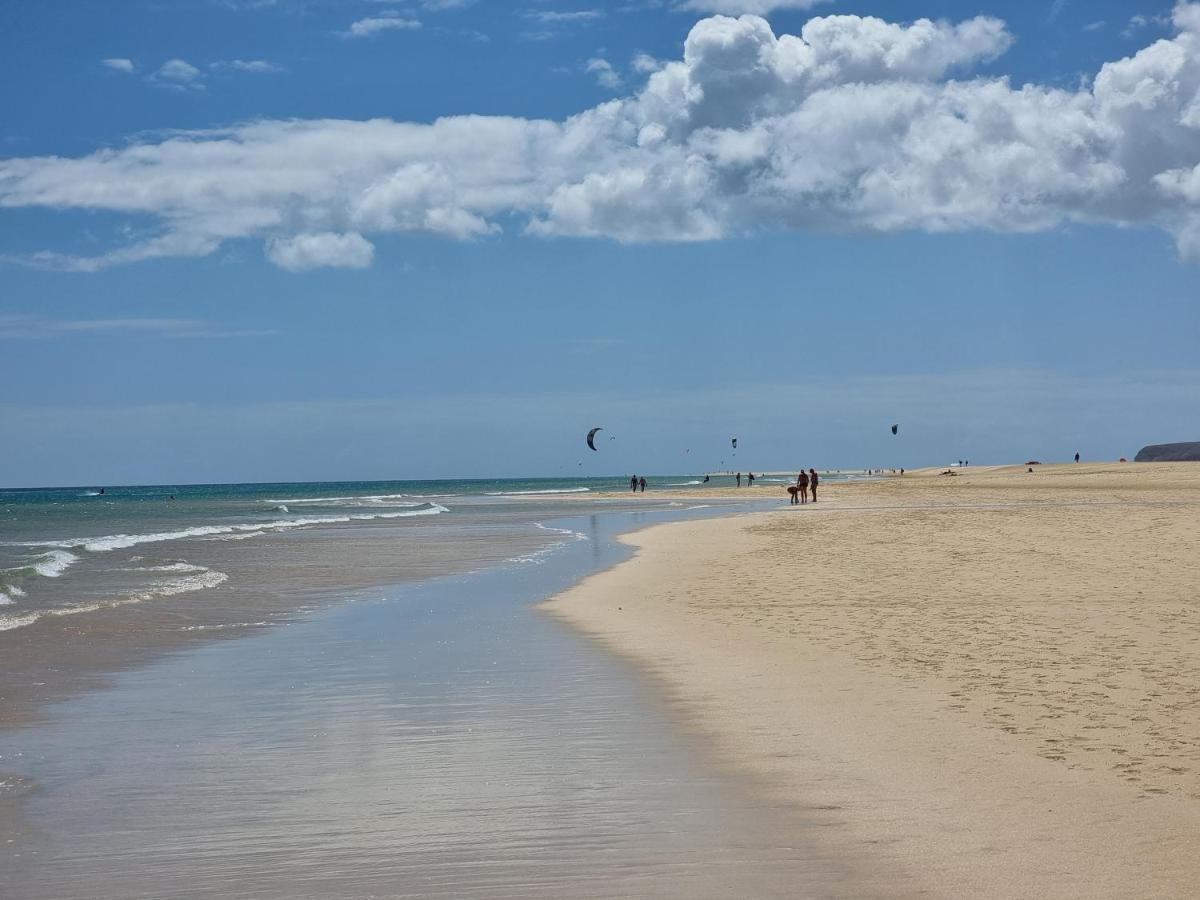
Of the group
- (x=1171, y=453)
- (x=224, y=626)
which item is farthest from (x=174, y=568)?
(x=1171, y=453)

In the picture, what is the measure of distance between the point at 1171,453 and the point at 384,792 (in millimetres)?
153079

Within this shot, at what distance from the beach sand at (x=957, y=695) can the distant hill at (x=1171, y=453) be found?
12369 centimetres

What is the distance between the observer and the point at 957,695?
10.3 m

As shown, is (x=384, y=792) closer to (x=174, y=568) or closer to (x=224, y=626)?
(x=224, y=626)

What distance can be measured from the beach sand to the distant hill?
123692 mm

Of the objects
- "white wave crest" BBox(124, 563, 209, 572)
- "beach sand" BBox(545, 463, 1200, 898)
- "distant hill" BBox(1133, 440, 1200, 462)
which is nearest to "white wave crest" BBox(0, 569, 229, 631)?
"white wave crest" BBox(124, 563, 209, 572)

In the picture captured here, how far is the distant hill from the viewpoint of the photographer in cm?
13562

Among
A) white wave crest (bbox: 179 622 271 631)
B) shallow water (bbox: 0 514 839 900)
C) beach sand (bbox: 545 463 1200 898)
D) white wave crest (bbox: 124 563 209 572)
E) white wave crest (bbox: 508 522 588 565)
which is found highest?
beach sand (bbox: 545 463 1200 898)

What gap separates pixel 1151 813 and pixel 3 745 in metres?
8.57

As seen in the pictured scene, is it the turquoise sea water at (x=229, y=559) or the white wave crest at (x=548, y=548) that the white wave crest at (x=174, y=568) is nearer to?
the turquoise sea water at (x=229, y=559)

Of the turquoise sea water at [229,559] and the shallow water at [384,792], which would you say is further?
the turquoise sea water at [229,559]

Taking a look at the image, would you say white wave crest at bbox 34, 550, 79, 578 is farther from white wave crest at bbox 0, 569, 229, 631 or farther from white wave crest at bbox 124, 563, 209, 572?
white wave crest at bbox 0, 569, 229, 631

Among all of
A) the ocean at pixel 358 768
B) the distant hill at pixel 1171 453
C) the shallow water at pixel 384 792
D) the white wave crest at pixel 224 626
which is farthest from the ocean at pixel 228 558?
the distant hill at pixel 1171 453

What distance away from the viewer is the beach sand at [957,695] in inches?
248
